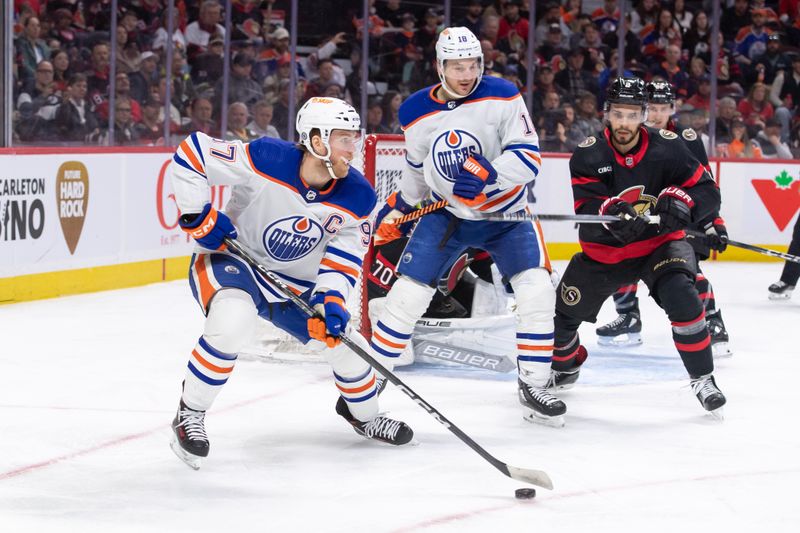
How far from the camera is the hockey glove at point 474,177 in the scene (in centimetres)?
352

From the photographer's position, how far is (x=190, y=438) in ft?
9.93

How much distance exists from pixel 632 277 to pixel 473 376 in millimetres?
802

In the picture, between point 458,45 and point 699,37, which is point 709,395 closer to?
point 458,45

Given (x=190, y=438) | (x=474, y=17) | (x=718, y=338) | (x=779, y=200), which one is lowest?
(x=718, y=338)

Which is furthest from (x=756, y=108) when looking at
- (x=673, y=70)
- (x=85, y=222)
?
(x=85, y=222)

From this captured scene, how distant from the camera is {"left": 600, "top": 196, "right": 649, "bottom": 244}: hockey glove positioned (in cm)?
366

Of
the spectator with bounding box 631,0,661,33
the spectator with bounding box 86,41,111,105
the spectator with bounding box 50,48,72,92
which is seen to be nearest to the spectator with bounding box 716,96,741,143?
the spectator with bounding box 631,0,661,33

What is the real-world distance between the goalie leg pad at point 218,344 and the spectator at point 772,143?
6476mm

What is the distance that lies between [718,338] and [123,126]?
4.04 meters

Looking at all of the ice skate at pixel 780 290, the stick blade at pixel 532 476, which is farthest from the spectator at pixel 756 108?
the stick blade at pixel 532 476

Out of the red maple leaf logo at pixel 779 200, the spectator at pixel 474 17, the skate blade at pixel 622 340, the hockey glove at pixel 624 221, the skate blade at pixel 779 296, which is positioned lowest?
the skate blade at pixel 779 296

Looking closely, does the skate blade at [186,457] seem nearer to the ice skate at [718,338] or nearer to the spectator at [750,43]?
the ice skate at [718,338]

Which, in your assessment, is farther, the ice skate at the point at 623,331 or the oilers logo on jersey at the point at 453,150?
the ice skate at the point at 623,331

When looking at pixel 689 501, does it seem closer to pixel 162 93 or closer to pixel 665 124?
pixel 665 124
